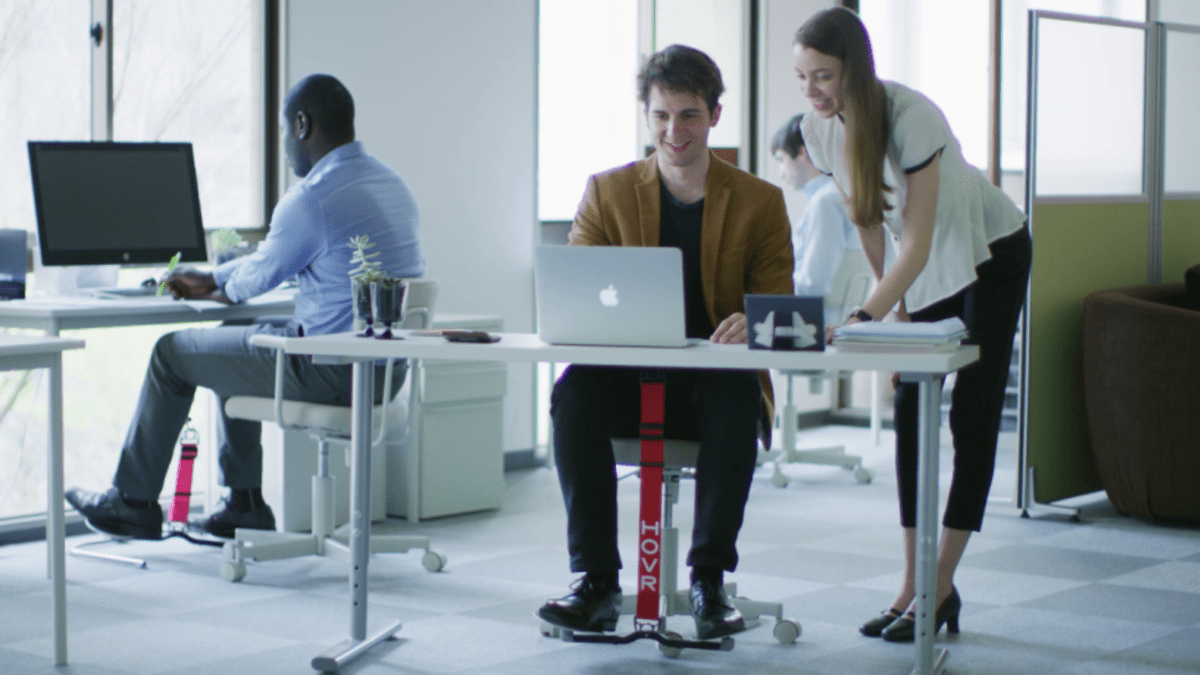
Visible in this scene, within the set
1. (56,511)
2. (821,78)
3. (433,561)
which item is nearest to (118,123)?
(433,561)

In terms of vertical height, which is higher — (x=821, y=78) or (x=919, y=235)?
(x=821, y=78)

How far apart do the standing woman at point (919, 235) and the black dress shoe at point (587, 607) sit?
0.65 metres

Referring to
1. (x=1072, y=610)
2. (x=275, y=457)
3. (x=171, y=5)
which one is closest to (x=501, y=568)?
(x=275, y=457)

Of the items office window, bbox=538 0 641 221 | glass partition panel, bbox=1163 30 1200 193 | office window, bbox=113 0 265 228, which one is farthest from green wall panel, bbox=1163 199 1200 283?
office window, bbox=113 0 265 228

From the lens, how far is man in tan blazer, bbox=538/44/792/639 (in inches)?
111

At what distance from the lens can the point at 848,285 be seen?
525 centimetres

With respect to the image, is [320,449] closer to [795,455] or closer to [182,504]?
[182,504]

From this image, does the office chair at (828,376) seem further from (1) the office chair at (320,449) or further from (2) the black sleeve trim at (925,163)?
(2) the black sleeve trim at (925,163)

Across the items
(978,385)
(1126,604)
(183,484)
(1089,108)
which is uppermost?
(1089,108)

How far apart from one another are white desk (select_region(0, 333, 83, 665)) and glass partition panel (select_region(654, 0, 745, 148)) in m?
3.81

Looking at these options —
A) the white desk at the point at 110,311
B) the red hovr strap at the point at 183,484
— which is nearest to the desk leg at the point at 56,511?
the white desk at the point at 110,311

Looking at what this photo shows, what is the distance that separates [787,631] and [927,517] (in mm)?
591

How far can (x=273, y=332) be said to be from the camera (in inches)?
149

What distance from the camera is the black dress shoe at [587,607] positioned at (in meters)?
2.79
